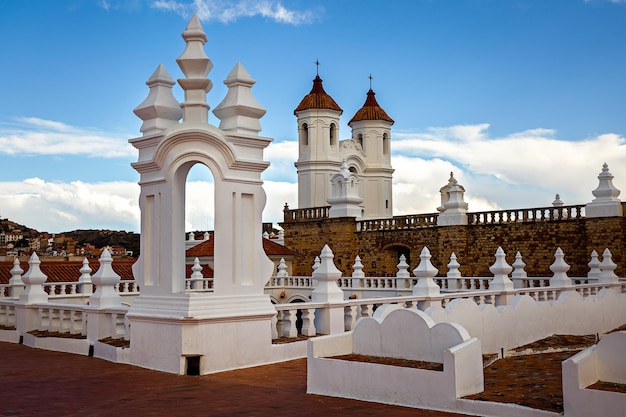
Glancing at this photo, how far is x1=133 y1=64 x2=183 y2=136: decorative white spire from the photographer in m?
9.77

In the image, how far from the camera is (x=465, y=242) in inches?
1222

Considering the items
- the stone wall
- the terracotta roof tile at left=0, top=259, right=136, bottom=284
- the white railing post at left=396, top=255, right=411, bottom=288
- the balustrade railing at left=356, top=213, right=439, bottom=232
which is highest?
the balustrade railing at left=356, top=213, right=439, bottom=232

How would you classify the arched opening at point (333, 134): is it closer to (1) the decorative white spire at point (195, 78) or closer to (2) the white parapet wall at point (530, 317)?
(2) the white parapet wall at point (530, 317)

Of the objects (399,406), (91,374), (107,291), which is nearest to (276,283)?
(107,291)

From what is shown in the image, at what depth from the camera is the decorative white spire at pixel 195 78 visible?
9.70 meters

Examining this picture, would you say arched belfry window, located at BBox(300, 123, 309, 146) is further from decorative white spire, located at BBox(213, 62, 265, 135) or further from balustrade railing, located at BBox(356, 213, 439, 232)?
decorative white spire, located at BBox(213, 62, 265, 135)

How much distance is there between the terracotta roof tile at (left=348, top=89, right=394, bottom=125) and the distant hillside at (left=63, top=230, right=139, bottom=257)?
55.5ft

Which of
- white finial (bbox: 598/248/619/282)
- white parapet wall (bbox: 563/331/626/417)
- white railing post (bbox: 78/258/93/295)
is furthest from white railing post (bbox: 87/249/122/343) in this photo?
white finial (bbox: 598/248/619/282)

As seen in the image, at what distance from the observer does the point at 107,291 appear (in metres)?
11.0

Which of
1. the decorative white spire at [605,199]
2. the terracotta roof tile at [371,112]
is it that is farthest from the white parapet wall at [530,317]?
the terracotta roof tile at [371,112]

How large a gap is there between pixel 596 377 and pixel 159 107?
6.44 meters

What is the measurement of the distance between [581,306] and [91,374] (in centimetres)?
939

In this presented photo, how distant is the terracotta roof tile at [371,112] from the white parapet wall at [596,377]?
141 feet

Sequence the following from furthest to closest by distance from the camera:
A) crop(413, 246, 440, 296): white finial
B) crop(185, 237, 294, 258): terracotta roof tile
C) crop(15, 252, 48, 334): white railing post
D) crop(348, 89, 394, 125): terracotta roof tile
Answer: crop(348, 89, 394, 125): terracotta roof tile < crop(185, 237, 294, 258): terracotta roof tile < crop(413, 246, 440, 296): white finial < crop(15, 252, 48, 334): white railing post
